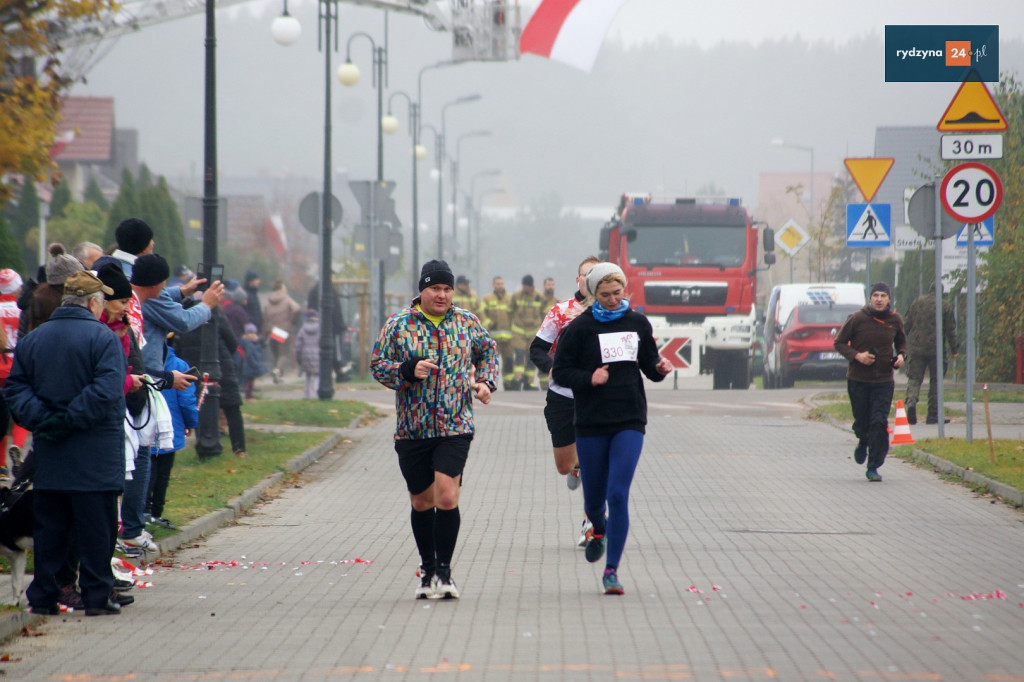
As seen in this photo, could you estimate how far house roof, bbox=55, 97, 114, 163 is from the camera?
69375 millimetres

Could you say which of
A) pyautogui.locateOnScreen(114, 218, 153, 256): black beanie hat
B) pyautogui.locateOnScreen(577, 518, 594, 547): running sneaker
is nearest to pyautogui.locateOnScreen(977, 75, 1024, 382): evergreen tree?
pyautogui.locateOnScreen(577, 518, 594, 547): running sneaker

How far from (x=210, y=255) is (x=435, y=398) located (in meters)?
7.54

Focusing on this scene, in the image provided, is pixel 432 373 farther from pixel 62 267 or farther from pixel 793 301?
pixel 793 301

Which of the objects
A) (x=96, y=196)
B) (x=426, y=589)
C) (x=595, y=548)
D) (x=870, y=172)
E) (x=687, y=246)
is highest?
(x=96, y=196)

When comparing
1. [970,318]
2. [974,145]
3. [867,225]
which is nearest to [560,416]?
[970,318]

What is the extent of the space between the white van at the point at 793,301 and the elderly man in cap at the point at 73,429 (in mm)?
22560

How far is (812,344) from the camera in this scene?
2800 centimetres

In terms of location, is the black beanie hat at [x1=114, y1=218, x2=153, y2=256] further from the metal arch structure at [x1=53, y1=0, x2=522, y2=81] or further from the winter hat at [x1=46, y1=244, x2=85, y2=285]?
the metal arch structure at [x1=53, y1=0, x2=522, y2=81]

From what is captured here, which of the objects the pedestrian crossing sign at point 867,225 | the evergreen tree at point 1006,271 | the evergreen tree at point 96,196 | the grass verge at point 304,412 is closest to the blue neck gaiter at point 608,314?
the grass verge at point 304,412

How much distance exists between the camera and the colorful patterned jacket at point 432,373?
25.4 feet

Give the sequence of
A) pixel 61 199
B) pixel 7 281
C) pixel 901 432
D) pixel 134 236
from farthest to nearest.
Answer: pixel 61 199 → pixel 901 432 → pixel 7 281 → pixel 134 236

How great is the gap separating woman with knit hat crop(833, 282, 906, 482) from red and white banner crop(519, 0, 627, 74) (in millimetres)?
12061

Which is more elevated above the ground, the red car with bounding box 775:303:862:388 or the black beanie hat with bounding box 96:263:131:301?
the black beanie hat with bounding box 96:263:131:301

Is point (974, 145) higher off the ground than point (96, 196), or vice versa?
point (96, 196)
